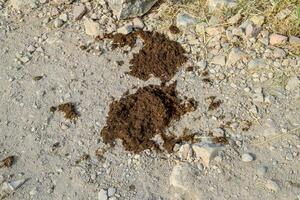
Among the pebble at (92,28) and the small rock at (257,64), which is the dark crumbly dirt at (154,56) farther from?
the small rock at (257,64)

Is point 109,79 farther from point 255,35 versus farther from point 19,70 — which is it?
point 255,35

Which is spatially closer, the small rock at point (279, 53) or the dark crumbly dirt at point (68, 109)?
the dark crumbly dirt at point (68, 109)

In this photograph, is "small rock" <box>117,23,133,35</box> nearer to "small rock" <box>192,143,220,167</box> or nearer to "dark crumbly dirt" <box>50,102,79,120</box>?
"dark crumbly dirt" <box>50,102,79,120</box>

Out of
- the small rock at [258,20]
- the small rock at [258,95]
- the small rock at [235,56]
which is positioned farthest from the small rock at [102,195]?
the small rock at [258,20]

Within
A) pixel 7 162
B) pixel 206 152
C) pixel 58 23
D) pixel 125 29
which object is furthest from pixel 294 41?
pixel 7 162

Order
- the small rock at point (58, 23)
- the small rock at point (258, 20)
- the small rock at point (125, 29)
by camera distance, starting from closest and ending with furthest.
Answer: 1. the small rock at point (258, 20)
2. the small rock at point (125, 29)
3. the small rock at point (58, 23)

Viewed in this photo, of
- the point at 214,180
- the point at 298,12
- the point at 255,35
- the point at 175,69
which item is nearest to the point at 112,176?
the point at 214,180

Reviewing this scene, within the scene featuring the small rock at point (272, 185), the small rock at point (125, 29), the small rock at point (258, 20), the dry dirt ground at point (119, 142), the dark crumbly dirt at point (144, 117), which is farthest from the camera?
the small rock at point (125, 29)
